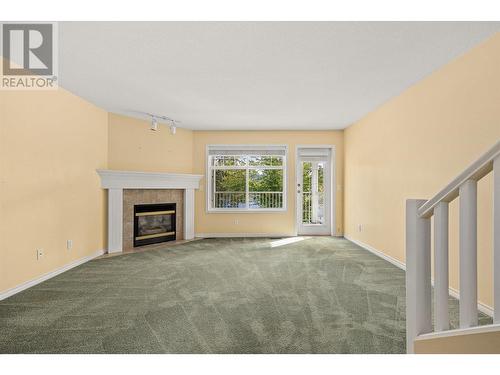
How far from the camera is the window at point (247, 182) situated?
6457 millimetres

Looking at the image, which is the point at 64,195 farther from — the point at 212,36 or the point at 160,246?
the point at 212,36

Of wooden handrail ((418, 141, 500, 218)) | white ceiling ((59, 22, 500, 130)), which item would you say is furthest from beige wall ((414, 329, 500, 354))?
white ceiling ((59, 22, 500, 130))

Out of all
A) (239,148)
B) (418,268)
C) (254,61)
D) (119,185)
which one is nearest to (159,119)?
(119,185)

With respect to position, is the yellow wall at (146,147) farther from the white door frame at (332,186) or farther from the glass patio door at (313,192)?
the glass patio door at (313,192)

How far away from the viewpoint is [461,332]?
4.09 feet

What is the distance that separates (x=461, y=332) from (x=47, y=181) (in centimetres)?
420

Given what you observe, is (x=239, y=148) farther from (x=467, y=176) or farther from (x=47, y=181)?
(x=467, y=176)

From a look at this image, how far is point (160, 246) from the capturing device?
5.35 m

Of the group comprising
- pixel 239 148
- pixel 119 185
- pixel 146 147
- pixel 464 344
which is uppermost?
pixel 239 148

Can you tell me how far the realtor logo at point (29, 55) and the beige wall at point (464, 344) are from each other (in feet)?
11.3

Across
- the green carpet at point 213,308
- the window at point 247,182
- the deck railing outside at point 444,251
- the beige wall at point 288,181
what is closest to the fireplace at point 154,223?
the beige wall at point 288,181

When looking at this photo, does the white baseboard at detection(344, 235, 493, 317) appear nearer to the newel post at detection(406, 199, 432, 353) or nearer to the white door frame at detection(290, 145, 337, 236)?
the white door frame at detection(290, 145, 337, 236)

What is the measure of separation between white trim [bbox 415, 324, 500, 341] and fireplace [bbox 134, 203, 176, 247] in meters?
4.90

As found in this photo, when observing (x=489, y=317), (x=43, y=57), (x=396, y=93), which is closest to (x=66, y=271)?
(x=43, y=57)
